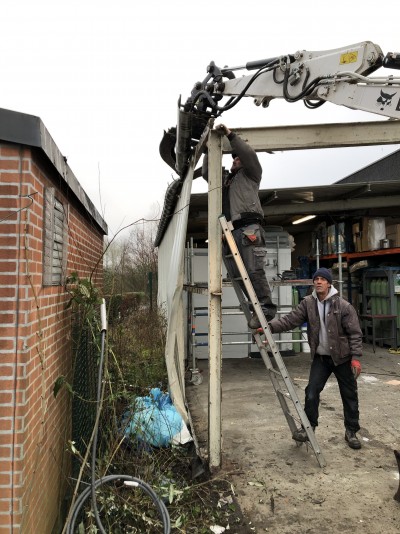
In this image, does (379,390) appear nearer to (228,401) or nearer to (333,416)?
(333,416)

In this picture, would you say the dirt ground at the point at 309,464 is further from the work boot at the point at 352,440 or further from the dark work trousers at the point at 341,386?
the dark work trousers at the point at 341,386

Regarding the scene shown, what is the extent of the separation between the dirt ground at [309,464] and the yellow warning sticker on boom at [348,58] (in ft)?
12.5

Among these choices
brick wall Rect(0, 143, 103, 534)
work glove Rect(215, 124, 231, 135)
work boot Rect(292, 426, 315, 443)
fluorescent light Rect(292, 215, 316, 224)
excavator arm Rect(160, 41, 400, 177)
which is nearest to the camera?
brick wall Rect(0, 143, 103, 534)

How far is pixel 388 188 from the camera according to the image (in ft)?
28.5

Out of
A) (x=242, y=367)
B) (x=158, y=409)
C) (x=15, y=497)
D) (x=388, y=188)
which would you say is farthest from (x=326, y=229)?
(x=15, y=497)

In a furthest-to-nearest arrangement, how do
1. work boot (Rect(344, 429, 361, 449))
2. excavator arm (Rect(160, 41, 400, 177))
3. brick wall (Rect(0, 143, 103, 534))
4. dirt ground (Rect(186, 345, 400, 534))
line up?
work boot (Rect(344, 429, 361, 449)) < excavator arm (Rect(160, 41, 400, 177)) < dirt ground (Rect(186, 345, 400, 534)) < brick wall (Rect(0, 143, 103, 534))

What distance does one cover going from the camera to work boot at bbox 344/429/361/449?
14.6 feet

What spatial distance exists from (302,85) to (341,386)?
3.20m

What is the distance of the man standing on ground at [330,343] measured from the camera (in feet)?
14.4

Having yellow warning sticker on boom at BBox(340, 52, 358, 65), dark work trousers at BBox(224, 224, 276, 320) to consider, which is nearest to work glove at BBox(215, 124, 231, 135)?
dark work trousers at BBox(224, 224, 276, 320)

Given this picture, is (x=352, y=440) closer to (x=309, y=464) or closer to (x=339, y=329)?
(x=309, y=464)

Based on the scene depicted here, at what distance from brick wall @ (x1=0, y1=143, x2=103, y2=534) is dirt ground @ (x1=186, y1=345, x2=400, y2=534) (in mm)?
Answer: 1627

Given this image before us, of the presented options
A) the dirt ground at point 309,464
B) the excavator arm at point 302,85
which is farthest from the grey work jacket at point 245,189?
the dirt ground at point 309,464

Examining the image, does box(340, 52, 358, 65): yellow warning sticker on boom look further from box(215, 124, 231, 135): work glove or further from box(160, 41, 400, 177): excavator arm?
box(215, 124, 231, 135): work glove
